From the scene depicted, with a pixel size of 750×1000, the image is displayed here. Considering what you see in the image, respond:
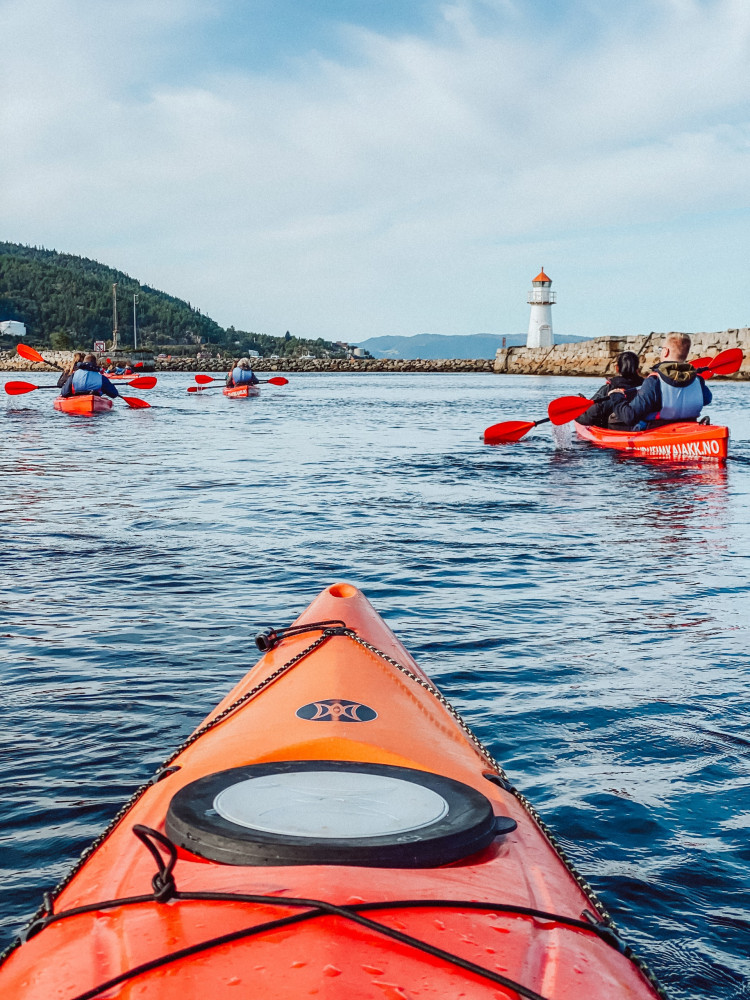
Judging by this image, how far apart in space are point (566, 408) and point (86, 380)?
12.4m

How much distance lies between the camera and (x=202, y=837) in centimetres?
188

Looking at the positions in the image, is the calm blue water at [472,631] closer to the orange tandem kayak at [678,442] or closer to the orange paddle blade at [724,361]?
the orange tandem kayak at [678,442]

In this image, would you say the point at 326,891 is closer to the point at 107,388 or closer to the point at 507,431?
the point at 507,431

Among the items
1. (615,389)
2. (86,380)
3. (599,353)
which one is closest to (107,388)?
(86,380)

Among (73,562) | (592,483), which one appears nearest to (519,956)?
(73,562)

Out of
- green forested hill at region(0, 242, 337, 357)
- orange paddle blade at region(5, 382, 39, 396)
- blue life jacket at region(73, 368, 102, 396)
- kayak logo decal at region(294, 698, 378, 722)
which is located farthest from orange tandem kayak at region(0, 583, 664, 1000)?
green forested hill at region(0, 242, 337, 357)

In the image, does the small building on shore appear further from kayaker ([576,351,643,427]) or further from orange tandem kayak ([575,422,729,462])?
orange tandem kayak ([575,422,729,462])

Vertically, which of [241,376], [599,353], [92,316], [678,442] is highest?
[92,316]

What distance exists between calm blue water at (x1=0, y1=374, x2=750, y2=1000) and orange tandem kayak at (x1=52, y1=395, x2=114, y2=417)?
8.69m

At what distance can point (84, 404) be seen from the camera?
69.4 ft

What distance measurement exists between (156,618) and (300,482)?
6232 mm

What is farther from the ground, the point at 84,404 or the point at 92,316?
the point at 92,316

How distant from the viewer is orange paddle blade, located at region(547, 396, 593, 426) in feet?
44.8

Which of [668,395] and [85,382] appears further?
[85,382]
